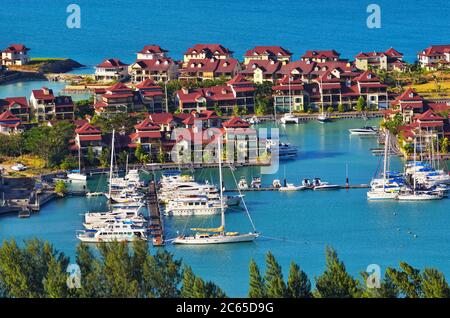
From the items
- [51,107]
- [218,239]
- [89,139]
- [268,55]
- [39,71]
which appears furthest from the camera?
[39,71]

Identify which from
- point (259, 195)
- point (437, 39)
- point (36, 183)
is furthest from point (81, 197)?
point (437, 39)

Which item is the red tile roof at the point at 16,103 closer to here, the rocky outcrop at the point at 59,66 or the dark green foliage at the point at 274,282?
the rocky outcrop at the point at 59,66

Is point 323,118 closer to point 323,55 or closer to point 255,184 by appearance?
point 323,55

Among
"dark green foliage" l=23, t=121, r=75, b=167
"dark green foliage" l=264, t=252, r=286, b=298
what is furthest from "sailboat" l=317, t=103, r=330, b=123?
"dark green foliage" l=264, t=252, r=286, b=298

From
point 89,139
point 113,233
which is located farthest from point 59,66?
point 113,233

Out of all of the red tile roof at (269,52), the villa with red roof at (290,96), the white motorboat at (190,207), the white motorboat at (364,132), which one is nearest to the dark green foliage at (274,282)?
the white motorboat at (190,207)
